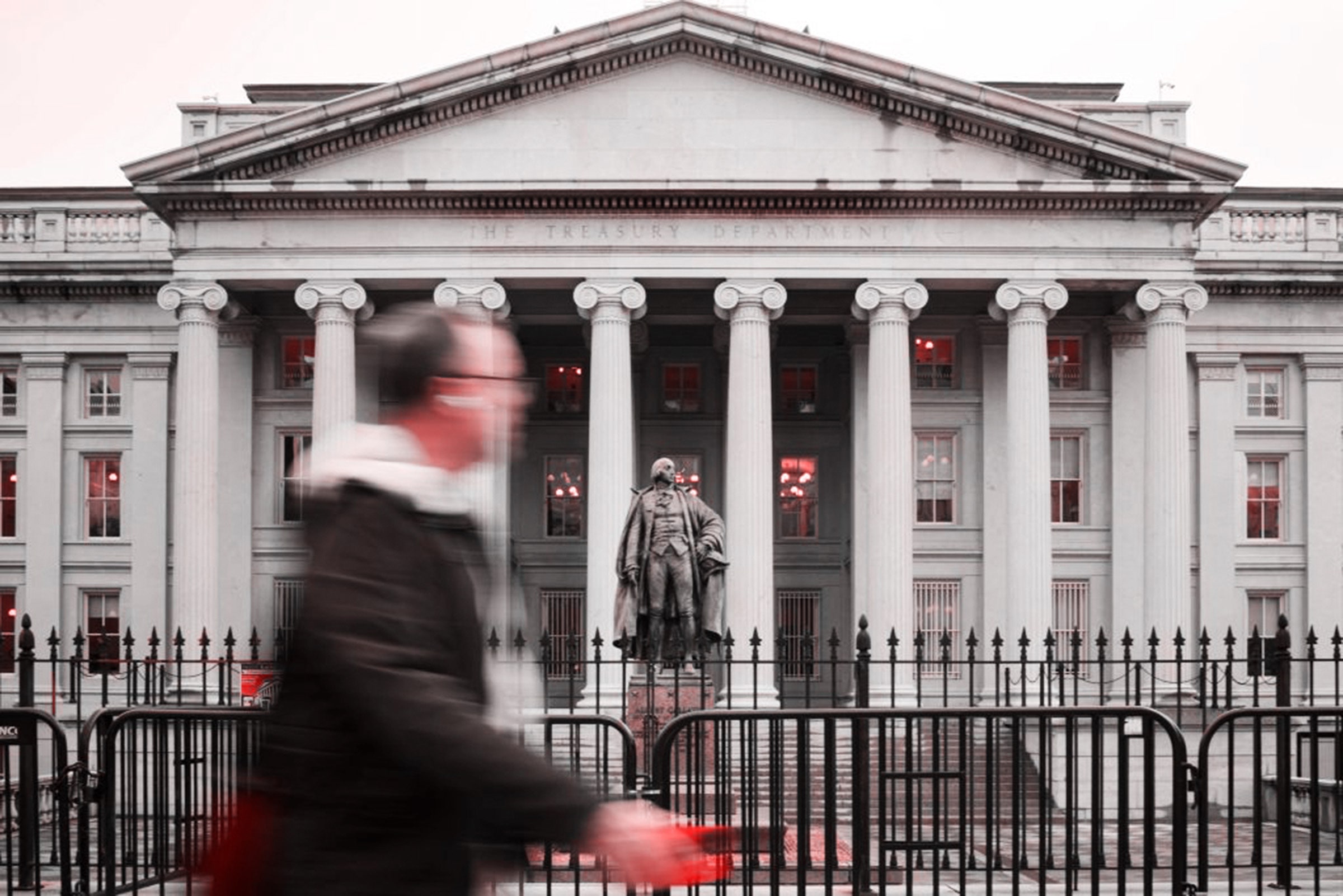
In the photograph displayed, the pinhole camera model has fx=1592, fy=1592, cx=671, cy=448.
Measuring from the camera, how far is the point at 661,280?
37.0 metres

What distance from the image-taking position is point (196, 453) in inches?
1441

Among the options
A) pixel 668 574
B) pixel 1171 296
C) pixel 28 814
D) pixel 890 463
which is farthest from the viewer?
pixel 1171 296

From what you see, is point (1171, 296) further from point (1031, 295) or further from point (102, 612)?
point (102, 612)

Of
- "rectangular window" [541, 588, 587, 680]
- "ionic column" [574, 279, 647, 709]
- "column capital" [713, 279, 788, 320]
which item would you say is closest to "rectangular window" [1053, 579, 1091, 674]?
"column capital" [713, 279, 788, 320]

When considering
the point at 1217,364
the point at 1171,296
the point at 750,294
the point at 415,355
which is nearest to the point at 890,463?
the point at 750,294

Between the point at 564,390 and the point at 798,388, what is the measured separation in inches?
254

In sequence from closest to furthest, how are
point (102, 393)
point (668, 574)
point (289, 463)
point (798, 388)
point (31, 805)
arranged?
1. point (31, 805)
2. point (668, 574)
3. point (289, 463)
4. point (102, 393)
5. point (798, 388)

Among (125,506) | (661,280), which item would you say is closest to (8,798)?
(661,280)

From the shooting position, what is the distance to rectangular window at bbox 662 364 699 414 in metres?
43.6

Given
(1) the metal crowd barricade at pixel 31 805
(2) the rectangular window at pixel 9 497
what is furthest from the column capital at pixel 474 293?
(1) the metal crowd barricade at pixel 31 805

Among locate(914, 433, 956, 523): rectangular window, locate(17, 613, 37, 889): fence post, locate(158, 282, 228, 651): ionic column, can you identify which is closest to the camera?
locate(17, 613, 37, 889): fence post

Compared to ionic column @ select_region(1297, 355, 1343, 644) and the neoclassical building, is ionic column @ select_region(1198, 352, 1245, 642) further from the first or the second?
ionic column @ select_region(1297, 355, 1343, 644)

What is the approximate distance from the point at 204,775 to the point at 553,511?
3426cm

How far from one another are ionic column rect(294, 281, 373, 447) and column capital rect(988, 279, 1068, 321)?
1482cm
